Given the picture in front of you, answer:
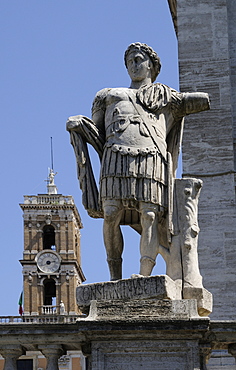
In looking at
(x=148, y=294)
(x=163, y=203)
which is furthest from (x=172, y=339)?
(x=163, y=203)

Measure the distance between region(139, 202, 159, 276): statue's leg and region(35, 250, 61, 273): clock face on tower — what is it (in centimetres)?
9751

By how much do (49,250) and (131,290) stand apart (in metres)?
99.0

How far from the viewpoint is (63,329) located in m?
11.3

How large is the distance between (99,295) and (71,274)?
322 feet

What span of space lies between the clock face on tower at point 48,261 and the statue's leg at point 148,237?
320 feet

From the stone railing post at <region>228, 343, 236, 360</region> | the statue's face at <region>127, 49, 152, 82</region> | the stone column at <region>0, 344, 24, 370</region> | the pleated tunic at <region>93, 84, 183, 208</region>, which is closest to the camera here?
the stone railing post at <region>228, 343, 236, 360</region>

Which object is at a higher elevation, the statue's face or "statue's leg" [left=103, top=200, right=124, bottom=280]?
the statue's face

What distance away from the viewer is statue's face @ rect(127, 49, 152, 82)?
12219mm

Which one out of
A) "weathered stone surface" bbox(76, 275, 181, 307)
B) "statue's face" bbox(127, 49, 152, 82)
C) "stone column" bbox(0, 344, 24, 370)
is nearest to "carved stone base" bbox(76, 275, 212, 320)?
"weathered stone surface" bbox(76, 275, 181, 307)

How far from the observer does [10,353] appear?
11406 mm

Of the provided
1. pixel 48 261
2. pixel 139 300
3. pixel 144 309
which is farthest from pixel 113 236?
pixel 48 261

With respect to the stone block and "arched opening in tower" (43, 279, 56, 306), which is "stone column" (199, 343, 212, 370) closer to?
the stone block

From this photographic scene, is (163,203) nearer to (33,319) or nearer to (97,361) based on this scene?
(97,361)

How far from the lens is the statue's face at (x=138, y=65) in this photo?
1222 centimetres
